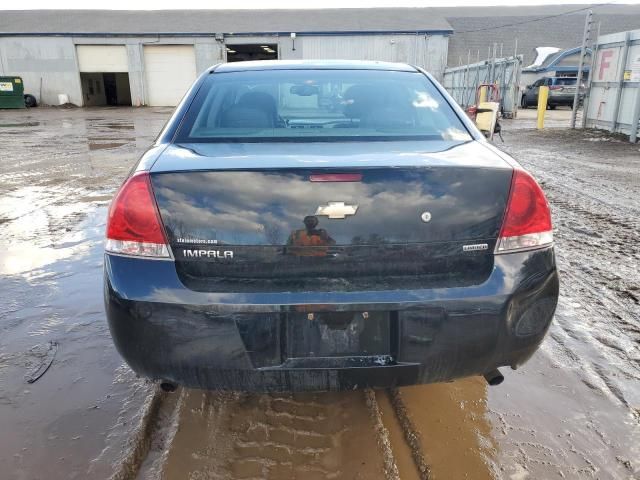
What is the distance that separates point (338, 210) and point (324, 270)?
225 mm

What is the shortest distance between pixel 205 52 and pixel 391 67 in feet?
103

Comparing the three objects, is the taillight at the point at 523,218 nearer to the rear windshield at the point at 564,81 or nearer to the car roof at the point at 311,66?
the car roof at the point at 311,66

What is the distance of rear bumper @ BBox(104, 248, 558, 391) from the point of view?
1.79 metres

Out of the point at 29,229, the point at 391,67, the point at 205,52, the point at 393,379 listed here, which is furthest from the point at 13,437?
→ the point at 205,52

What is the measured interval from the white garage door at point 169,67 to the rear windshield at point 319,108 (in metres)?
31.3

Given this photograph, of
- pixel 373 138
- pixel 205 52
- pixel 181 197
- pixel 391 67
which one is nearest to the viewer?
pixel 181 197

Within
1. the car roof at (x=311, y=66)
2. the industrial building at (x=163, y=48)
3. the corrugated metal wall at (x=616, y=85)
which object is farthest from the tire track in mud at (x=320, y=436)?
the industrial building at (x=163, y=48)

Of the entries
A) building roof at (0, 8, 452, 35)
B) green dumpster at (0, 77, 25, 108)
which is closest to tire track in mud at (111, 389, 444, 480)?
green dumpster at (0, 77, 25, 108)

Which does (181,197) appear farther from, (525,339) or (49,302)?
(49,302)

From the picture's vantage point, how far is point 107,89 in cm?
3800

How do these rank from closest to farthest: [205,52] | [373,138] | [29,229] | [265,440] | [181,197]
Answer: [181,197]
[265,440]
[373,138]
[29,229]
[205,52]

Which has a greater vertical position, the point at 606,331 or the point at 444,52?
the point at 444,52

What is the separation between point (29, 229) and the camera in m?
5.19

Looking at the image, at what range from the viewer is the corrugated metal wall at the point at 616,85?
1186 centimetres
